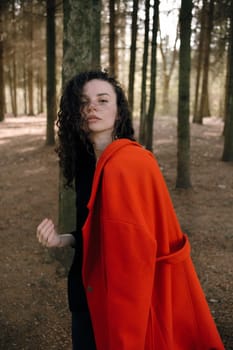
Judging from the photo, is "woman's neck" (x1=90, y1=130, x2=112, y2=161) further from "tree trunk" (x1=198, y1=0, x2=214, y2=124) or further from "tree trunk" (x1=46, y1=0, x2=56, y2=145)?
"tree trunk" (x1=198, y1=0, x2=214, y2=124)

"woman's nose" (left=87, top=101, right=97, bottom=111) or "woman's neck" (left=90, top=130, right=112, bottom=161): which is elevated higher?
"woman's nose" (left=87, top=101, right=97, bottom=111)

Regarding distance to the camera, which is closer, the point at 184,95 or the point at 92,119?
the point at 92,119

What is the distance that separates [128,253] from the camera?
1.49 m

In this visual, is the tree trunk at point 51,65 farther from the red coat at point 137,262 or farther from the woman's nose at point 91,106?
the red coat at point 137,262

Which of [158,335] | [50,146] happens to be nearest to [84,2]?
[158,335]

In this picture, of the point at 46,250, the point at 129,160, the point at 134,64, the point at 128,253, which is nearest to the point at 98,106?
the point at 129,160

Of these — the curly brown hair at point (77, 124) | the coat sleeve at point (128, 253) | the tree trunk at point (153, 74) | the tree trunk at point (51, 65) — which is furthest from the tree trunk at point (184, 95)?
the coat sleeve at point (128, 253)

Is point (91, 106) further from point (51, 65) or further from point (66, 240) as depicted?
point (51, 65)

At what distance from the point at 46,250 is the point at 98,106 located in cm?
450

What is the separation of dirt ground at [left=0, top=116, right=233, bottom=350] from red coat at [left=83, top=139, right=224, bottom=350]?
2.45 meters

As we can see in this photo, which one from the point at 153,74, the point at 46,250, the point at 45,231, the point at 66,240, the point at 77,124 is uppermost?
the point at 153,74

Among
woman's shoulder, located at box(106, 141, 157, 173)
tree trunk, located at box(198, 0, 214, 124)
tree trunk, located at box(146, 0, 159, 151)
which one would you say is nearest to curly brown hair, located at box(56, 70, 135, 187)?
woman's shoulder, located at box(106, 141, 157, 173)

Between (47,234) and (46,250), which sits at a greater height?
(47,234)

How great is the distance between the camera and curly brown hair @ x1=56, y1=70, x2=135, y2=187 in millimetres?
1834
